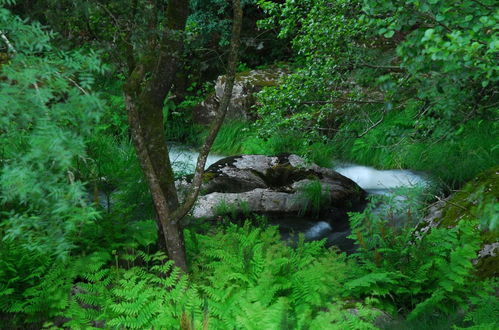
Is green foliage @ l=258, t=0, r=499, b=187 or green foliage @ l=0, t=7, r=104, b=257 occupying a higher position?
green foliage @ l=258, t=0, r=499, b=187

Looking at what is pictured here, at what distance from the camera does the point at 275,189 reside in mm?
9789

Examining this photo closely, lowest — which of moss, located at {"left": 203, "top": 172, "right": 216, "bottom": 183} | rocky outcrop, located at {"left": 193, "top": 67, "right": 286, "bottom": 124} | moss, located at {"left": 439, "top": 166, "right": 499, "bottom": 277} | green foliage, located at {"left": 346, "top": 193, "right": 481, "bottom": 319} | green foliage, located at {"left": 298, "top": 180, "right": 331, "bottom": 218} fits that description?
green foliage, located at {"left": 346, "top": 193, "right": 481, "bottom": 319}

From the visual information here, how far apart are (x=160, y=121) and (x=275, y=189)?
457cm

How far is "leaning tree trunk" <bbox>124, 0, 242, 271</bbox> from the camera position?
5.08m

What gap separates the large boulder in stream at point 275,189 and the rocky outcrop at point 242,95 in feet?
11.5

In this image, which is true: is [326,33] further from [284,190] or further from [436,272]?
[284,190]

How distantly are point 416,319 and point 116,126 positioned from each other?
11500 mm

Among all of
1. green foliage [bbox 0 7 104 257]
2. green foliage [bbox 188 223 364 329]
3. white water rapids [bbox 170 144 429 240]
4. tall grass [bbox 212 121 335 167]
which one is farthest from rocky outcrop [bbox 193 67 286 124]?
green foliage [bbox 0 7 104 257]

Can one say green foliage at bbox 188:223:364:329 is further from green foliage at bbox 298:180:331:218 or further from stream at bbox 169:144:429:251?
green foliage at bbox 298:180:331:218

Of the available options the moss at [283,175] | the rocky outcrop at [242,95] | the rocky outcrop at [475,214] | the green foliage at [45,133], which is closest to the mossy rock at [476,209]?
the rocky outcrop at [475,214]

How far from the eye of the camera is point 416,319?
464 cm

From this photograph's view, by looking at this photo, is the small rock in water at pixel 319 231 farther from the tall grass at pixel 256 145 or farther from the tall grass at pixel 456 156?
the tall grass at pixel 256 145

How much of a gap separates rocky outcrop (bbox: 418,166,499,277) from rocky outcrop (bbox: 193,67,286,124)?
24.2 ft

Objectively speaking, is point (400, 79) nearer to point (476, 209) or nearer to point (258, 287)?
point (476, 209)
